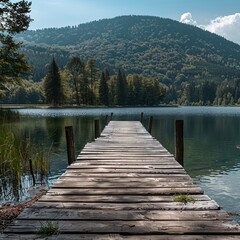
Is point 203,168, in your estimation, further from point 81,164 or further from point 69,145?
point 81,164

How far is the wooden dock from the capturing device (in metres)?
3.62

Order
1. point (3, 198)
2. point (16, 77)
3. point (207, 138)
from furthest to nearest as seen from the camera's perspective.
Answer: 1. point (207, 138)
2. point (16, 77)
3. point (3, 198)

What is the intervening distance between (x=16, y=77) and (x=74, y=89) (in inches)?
2967

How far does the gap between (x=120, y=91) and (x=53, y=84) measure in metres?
26.3

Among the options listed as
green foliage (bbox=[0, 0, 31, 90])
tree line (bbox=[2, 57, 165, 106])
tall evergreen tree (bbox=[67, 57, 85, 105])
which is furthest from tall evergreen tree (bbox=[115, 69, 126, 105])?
green foliage (bbox=[0, 0, 31, 90])

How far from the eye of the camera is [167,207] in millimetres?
4488

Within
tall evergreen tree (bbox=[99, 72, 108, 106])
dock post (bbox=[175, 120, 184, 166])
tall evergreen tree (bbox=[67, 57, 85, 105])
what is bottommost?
dock post (bbox=[175, 120, 184, 166])

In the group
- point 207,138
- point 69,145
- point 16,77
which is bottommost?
point 207,138

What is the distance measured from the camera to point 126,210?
14.4 ft

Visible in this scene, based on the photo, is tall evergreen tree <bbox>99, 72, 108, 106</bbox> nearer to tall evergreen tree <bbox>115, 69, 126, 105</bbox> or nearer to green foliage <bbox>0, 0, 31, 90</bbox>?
tall evergreen tree <bbox>115, 69, 126, 105</bbox>

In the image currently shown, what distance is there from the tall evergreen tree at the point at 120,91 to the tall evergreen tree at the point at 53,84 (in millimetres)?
22715

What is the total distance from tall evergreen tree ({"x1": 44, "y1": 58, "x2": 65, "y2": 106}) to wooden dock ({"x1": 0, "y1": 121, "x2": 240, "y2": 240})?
78.0 m

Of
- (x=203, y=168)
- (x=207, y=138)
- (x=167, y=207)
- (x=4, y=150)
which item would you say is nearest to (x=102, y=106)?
(x=207, y=138)

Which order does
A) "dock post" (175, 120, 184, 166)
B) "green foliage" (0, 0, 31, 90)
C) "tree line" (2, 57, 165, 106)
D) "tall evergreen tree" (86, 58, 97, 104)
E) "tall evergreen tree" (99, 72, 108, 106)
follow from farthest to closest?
"tall evergreen tree" (86, 58, 97, 104) → "tall evergreen tree" (99, 72, 108, 106) → "tree line" (2, 57, 165, 106) → "green foliage" (0, 0, 31, 90) → "dock post" (175, 120, 184, 166)
